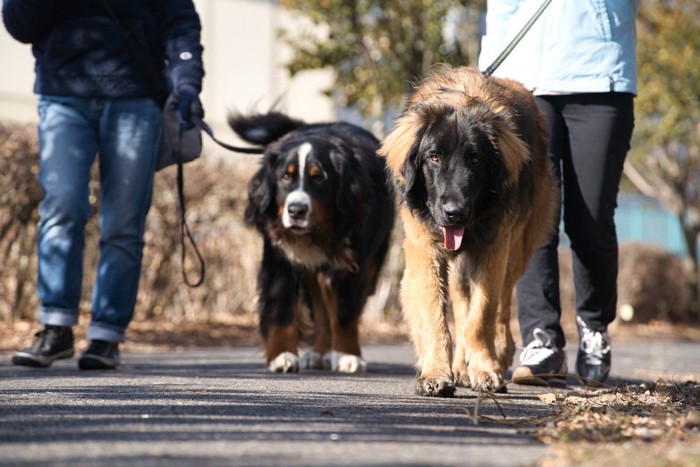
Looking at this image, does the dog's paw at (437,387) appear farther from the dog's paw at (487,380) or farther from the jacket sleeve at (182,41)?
the jacket sleeve at (182,41)

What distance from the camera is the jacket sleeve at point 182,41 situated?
19.0 ft

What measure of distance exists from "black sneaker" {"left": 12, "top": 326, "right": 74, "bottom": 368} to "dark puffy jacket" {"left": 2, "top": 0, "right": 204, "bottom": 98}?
1.36 meters

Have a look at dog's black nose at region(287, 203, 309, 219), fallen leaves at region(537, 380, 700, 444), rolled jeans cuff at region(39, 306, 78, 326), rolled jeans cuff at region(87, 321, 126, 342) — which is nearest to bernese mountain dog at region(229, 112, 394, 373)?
dog's black nose at region(287, 203, 309, 219)

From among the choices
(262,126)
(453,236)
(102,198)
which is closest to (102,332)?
(102,198)

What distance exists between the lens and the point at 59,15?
18.9ft

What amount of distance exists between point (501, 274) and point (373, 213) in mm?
1492

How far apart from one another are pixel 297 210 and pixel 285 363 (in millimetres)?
900

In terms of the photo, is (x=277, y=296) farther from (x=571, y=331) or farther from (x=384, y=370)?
(x=571, y=331)

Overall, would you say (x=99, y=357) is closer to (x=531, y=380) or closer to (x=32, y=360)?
(x=32, y=360)

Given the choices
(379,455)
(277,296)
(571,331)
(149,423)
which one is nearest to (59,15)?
(277,296)

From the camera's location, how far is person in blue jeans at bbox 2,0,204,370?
5617 millimetres

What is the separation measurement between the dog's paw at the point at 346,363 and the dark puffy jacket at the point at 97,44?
5.96 ft

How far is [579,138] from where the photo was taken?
5543 millimetres

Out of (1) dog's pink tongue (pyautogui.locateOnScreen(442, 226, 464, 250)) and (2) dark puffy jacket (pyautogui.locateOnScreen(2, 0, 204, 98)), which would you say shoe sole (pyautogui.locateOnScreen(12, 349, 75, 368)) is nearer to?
(2) dark puffy jacket (pyautogui.locateOnScreen(2, 0, 204, 98))
